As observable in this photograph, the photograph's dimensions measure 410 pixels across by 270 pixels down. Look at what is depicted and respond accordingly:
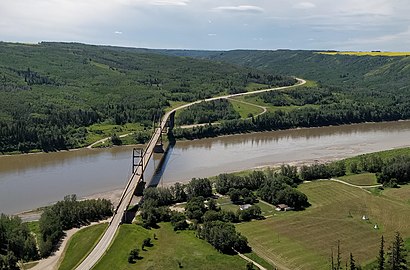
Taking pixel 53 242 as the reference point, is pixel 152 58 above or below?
above

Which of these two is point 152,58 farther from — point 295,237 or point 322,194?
point 295,237

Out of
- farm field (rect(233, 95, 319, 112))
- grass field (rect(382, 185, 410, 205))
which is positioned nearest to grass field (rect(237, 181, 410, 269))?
grass field (rect(382, 185, 410, 205))

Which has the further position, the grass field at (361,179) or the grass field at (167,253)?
the grass field at (361,179)

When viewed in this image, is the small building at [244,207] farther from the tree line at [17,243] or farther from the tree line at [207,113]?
the tree line at [207,113]

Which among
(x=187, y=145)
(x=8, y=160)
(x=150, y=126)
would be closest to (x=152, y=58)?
(x=150, y=126)

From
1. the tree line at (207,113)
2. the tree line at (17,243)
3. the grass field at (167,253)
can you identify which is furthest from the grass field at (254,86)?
the tree line at (17,243)

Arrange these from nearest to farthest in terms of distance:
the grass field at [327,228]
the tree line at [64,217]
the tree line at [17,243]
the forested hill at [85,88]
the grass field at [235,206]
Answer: the tree line at [17,243], the grass field at [327,228], the tree line at [64,217], the grass field at [235,206], the forested hill at [85,88]

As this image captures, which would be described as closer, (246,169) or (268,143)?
(246,169)

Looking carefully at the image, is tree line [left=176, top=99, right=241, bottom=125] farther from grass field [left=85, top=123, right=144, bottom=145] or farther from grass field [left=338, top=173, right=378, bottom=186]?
grass field [left=338, top=173, right=378, bottom=186]
